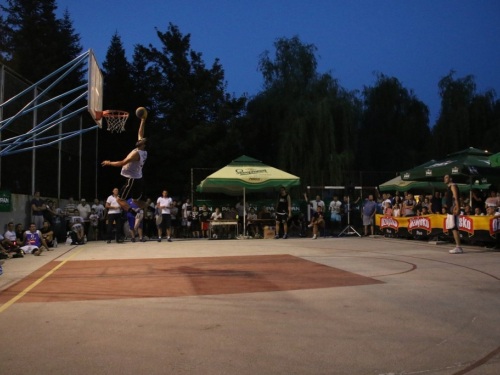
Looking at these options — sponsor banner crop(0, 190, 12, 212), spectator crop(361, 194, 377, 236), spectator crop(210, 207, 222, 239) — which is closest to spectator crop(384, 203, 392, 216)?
spectator crop(361, 194, 377, 236)

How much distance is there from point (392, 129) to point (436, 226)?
60.5ft

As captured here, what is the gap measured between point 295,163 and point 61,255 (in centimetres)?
1799

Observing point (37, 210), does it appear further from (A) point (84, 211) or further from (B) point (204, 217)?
(B) point (204, 217)

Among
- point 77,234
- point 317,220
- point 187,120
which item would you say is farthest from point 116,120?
point 187,120

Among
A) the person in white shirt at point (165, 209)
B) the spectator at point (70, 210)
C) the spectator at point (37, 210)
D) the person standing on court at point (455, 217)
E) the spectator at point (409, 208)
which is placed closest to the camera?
the person standing on court at point (455, 217)

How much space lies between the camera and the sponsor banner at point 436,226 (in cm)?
1386

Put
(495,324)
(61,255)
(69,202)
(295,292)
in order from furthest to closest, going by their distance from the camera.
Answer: (69,202) < (61,255) < (295,292) < (495,324)

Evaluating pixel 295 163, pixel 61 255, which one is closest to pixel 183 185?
pixel 295 163

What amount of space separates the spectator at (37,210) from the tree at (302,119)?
15.3 m

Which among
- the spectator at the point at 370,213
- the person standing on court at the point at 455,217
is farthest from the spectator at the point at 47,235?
the spectator at the point at 370,213

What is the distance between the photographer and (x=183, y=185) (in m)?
34.9

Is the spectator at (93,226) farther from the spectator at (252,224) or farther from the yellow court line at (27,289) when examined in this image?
the yellow court line at (27,289)

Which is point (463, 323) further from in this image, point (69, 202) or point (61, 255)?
point (69, 202)

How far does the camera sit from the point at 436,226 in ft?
54.1
